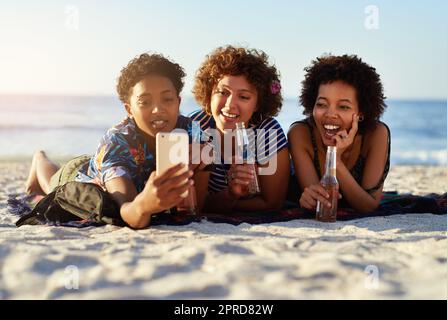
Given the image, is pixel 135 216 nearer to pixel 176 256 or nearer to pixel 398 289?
pixel 176 256

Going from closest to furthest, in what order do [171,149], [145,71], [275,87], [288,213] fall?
[171,149]
[145,71]
[288,213]
[275,87]

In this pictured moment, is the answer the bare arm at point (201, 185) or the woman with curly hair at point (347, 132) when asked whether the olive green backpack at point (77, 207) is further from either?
the woman with curly hair at point (347, 132)

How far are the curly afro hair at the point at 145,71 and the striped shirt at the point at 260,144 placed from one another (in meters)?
0.49

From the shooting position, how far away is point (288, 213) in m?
4.14

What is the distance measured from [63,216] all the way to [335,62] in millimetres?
2344

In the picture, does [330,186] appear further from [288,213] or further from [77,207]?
[77,207]

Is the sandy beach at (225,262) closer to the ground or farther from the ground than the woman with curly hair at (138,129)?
closer to the ground

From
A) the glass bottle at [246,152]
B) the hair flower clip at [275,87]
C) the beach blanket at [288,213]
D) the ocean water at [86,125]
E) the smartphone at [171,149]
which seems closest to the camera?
the smartphone at [171,149]

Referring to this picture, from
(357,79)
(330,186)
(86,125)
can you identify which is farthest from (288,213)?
(86,125)

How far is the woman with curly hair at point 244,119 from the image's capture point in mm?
4203

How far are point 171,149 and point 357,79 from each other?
71.6 inches

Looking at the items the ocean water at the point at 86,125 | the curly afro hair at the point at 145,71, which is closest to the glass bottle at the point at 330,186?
the curly afro hair at the point at 145,71

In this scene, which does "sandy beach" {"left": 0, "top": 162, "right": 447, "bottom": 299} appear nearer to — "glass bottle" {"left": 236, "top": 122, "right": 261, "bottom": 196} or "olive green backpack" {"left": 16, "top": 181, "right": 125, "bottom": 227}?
"olive green backpack" {"left": 16, "top": 181, "right": 125, "bottom": 227}
